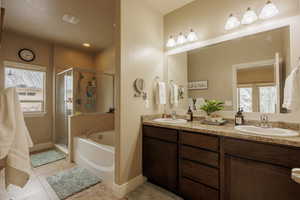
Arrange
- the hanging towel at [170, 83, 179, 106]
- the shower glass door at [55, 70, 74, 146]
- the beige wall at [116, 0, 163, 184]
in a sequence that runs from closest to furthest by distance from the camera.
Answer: the beige wall at [116, 0, 163, 184], the hanging towel at [170, 83, 179, 106], the shower glass door at [55, 70, 74, 146]

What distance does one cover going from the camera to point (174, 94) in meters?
2.36

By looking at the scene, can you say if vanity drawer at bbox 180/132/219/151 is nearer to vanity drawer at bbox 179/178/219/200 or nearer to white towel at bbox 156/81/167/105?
vanity drawer at bbox 179/178/219/200

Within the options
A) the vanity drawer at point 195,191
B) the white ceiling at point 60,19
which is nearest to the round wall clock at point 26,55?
the white ceiling at point 60,19

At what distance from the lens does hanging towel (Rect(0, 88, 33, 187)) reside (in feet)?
2.96

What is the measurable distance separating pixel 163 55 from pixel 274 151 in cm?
194

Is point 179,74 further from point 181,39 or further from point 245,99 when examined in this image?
point 245,99

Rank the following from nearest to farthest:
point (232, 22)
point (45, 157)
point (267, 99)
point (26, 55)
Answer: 1. point (267, 99)
2. point (232, 22)
3. point (45, 157)
4. point (26, 55)

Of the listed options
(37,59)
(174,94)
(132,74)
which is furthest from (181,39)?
(37,59)

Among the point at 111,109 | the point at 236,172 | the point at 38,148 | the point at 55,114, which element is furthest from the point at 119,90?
the point at 38,148

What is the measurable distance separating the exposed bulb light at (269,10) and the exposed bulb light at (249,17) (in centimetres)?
8

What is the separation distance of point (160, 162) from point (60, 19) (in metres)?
2.92

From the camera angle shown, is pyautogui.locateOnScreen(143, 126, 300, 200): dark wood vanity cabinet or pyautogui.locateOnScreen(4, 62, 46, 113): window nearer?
pyautogui.locateOnScreen(143, 126, 300, 200): dark wood vanity cabinet

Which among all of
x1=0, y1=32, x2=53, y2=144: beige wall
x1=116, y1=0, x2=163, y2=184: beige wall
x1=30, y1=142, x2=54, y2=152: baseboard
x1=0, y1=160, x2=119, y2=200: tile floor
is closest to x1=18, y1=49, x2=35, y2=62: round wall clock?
x1=0, y1=32, x2=53, y2=144: beige wall

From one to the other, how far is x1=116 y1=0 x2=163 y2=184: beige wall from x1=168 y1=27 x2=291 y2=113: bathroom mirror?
61 cm
